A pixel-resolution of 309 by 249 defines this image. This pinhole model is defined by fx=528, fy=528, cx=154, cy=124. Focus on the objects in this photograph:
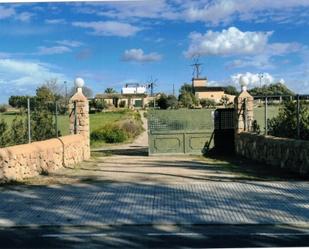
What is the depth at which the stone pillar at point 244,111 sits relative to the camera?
1966cm

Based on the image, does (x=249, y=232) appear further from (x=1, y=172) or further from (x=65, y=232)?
(x=1, y=172)

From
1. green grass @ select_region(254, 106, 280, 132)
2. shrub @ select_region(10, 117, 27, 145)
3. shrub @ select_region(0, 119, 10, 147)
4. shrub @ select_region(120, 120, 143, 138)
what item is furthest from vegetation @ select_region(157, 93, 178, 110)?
shrub @ select_region(0, 119, 10, 147)

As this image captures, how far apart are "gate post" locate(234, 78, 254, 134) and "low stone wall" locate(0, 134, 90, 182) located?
6.26m

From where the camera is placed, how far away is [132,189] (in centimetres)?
1059

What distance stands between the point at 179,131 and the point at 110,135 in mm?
10248

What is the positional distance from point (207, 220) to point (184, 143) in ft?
42.5

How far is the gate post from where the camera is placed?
19661mm

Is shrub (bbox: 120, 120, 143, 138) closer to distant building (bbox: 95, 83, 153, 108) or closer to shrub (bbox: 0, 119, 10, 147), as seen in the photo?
shrub (bbox: 0, 119, 10, 147)

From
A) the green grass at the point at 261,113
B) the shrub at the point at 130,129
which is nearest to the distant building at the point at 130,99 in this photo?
the shrub at the point at 130,129

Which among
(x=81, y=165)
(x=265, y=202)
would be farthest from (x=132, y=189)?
(x=81, y=165)

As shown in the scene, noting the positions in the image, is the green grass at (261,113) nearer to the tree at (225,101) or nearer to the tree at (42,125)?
the tree at (225,101)

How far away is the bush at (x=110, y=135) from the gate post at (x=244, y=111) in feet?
37.2

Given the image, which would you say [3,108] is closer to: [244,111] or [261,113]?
[244,111]

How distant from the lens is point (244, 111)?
19.6 meters
